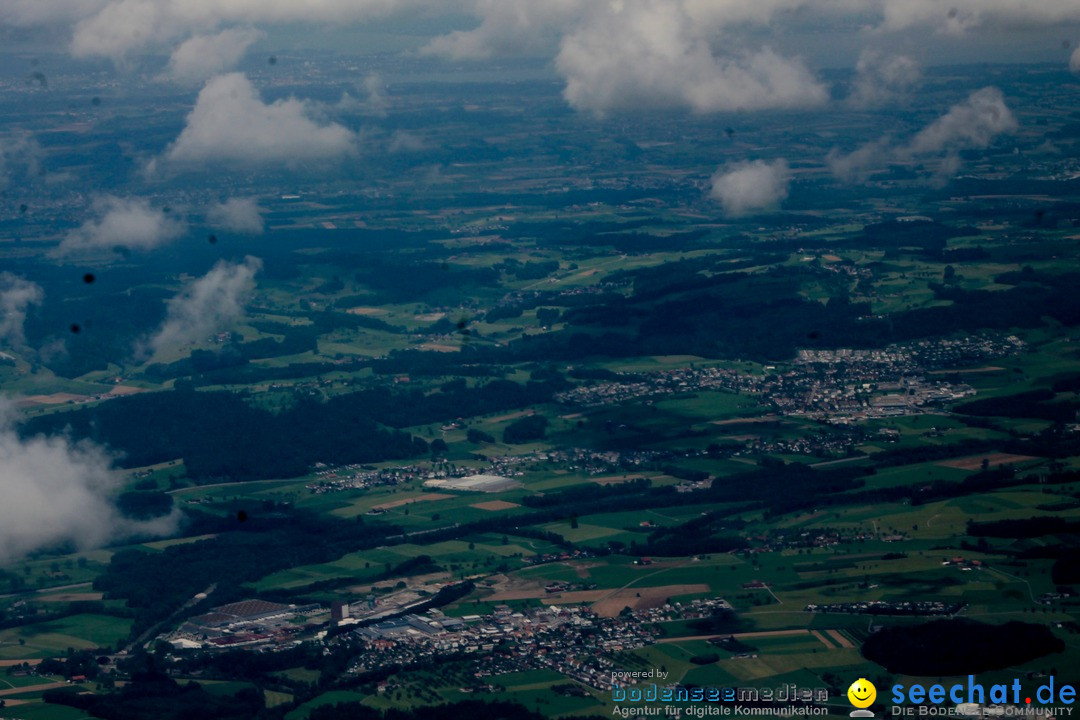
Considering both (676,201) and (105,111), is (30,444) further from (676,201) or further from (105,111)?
(105,111)

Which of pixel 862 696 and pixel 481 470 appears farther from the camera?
pixel 481 470

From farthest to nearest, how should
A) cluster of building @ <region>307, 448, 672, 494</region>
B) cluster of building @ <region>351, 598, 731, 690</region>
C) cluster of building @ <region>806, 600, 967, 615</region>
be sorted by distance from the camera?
cluster of building @ <region>307, 448, 672, 494</region> < cluster of building @ <region>806, 600, 967, 615</region> < cluster of building @ <region>351, 598, 731, 690</region>

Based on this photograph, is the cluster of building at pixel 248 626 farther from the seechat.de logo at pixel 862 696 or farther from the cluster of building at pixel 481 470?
the seechat.de logo at pixel 862 696

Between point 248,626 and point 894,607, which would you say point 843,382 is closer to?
point 894,607

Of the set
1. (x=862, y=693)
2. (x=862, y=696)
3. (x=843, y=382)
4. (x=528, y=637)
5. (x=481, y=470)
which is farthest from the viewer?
(x=843, y=382)

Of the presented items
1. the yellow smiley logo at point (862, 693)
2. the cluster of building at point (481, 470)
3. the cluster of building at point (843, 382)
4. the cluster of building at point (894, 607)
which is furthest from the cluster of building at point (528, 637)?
the cluster of building at point (843, 382)

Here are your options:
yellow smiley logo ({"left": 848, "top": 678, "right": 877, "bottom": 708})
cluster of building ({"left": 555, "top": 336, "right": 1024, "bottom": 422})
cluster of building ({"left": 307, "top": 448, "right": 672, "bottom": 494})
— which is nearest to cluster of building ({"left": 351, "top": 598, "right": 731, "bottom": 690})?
yellow smiley logo ({"left": 848, "top": 678, "right": 877, "bottom": 708})

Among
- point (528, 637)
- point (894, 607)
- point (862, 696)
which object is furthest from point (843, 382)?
point (862, 696)

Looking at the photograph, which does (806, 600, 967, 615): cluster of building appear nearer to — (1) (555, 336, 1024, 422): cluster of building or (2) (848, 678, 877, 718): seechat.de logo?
(2) (848, 678, 877, 718): seechat.de logo
